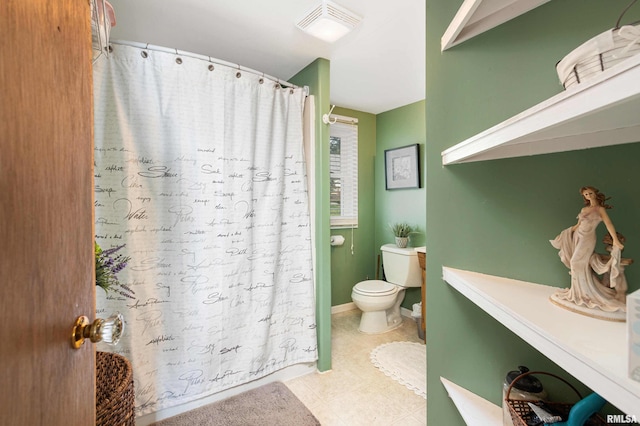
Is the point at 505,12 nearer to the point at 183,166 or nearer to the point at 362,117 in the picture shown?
the point at 183,166

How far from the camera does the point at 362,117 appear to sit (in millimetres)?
3373

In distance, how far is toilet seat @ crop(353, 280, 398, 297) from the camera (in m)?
2.61

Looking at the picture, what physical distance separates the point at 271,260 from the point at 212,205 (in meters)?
0.55

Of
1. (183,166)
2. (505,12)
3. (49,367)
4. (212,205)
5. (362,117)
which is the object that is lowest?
(49,367)

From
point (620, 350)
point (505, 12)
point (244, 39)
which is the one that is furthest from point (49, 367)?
point (244, 39)

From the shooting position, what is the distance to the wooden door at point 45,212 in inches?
15.9

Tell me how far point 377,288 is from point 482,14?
2.27m

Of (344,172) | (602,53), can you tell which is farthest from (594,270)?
(344,172)

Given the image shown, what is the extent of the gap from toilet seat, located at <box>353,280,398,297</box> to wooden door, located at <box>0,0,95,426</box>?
→ 2221 millimetres

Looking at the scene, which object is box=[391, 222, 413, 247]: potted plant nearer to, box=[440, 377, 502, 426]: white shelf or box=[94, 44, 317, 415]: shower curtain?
box=[94, 44, 317, 415]: shower curtain

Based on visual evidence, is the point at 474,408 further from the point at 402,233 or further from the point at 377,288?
the point at 402,233

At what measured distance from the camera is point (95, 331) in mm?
607

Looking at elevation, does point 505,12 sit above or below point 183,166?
above

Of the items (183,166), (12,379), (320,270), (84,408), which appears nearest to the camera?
(12,379)
